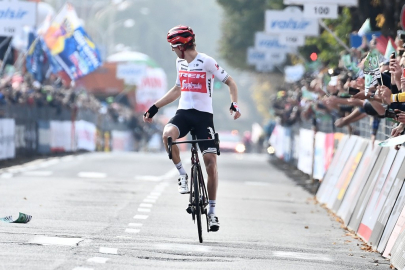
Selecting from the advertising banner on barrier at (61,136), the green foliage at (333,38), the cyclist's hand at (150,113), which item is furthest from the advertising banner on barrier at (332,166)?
the advertising banner on barrier at (61,136)

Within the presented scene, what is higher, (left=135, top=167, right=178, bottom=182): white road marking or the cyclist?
the cyclist

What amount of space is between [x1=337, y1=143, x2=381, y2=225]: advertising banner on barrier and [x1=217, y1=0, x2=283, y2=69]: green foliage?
41.1 m

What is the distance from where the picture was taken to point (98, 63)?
35.2 m

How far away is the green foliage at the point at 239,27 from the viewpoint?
197ft

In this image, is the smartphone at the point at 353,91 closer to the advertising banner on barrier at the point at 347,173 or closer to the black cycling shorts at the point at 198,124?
the advertising banner on barrier at the point at 347,173

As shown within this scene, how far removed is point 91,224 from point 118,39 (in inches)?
6494

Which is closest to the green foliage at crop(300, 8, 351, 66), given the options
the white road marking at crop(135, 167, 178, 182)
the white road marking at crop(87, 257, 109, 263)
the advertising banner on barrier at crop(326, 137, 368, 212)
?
the white road marking at crop(135, 167, 178, 182)

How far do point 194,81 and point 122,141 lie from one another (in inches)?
2120

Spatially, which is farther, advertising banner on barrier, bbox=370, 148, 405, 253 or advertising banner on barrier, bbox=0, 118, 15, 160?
advertising banner on barrier, bbox=0, 118, 15, 160

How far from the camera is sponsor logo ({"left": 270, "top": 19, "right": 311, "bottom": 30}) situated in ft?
108

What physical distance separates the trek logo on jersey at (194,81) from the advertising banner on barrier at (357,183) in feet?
10.8

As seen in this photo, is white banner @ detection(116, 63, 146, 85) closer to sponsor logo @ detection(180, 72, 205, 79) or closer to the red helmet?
sponsor logo @ detection(180, 72, 205, 79)

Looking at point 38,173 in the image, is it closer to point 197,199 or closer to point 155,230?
point 155,230

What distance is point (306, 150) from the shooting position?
2750cm
